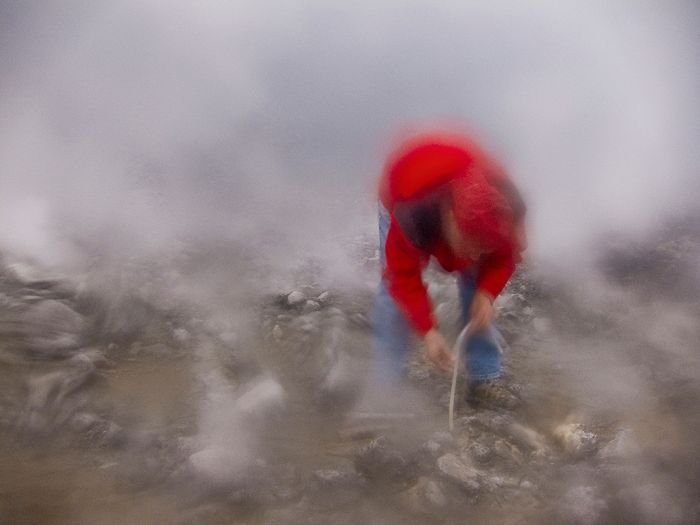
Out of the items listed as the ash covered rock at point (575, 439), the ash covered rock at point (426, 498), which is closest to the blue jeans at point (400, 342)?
the ash covered rock at point (575, 439)

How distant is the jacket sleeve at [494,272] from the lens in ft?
4.45

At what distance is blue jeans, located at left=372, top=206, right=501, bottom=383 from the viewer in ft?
5.08

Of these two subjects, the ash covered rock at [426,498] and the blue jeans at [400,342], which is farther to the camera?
the blue jeans at [400,342]

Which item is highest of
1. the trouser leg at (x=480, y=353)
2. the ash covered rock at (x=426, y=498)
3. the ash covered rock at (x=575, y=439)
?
the trouser leg at (x=480, y=353)

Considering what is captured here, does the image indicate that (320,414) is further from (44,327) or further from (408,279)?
(44,327)

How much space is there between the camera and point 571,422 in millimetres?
1590

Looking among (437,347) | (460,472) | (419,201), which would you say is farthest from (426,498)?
(419,201)

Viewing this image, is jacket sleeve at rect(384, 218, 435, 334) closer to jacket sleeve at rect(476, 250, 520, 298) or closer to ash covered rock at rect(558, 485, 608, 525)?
jacket sleeve at rect(476, 250, 520, 298)

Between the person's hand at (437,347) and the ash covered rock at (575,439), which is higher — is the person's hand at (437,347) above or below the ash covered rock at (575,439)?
above

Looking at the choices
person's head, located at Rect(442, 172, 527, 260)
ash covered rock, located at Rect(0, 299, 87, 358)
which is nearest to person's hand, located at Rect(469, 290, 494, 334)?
person's head, located at Rect(442, 172, 527, 260)

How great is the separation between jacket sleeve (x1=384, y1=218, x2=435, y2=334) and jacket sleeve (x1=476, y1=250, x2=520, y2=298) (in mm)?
140

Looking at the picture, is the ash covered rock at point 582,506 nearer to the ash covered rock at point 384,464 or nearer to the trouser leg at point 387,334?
the ash covered rock at point 384,464

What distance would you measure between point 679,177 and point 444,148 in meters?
2.43

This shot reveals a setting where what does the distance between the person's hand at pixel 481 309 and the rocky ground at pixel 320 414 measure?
300 millimetres
